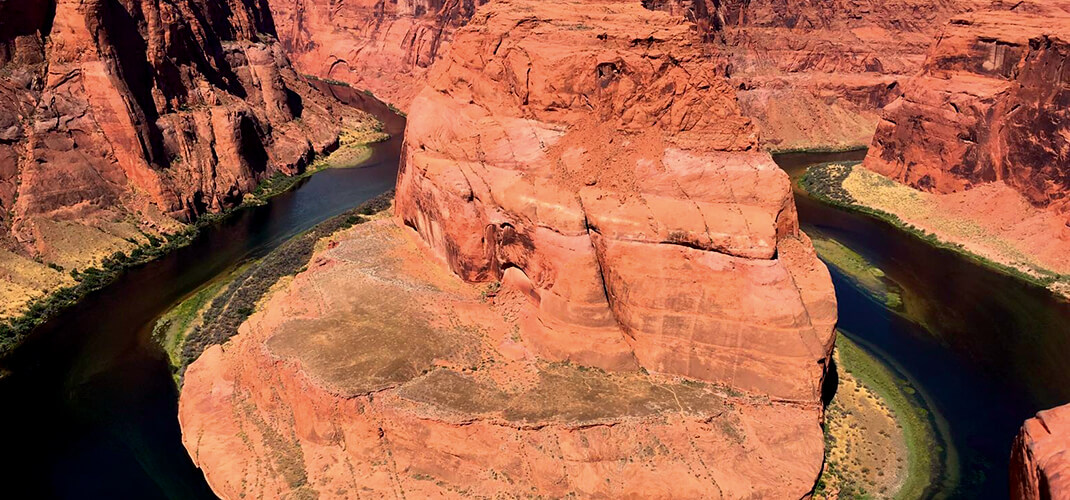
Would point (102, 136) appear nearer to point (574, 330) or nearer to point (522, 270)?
point (522, 270)

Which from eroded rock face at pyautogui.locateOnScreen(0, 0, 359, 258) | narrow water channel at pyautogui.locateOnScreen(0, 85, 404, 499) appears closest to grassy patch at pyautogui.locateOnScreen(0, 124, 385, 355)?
narrow water channel at pyautogui.locateOnScreen(0, 85, 404, 499)

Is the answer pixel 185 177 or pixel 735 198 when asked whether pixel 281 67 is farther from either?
pixel 735 198

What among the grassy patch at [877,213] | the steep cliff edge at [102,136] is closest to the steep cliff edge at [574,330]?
the steep cliff edge at [102,136]

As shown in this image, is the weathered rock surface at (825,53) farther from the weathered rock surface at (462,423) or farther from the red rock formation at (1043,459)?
the red rock formation at (1043,459)

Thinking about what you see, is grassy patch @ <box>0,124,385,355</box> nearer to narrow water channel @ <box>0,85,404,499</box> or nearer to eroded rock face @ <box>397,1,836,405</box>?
narrow water channel @ <box>0,85,404,499</box>

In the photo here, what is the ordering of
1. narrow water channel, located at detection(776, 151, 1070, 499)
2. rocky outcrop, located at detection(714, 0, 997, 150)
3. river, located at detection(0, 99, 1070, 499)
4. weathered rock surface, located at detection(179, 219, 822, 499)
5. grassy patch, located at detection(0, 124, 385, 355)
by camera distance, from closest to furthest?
weathered rock surface, located at detection(179, 219, 822, 499), river, located at detection(0, 99, 1070, 499), narrow water channel, located at detection(776, 151, 1070, 499), grassy patch, located at detection(0, 124, 385, 355), rocky outcrop, located at detection(714, 0, 997, 150)

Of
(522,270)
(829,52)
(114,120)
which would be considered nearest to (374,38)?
(114,120)
